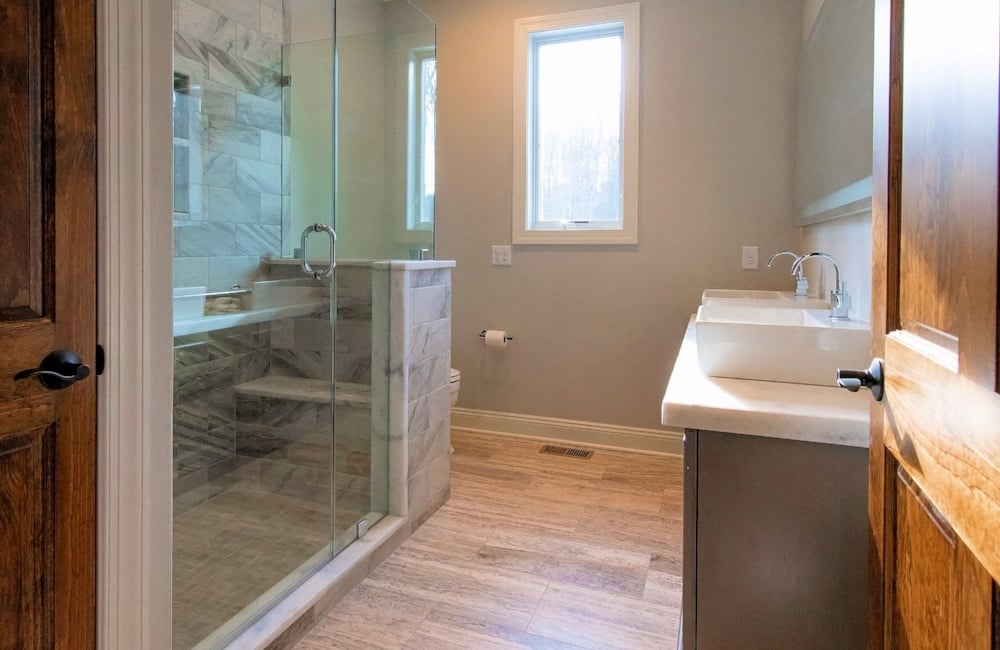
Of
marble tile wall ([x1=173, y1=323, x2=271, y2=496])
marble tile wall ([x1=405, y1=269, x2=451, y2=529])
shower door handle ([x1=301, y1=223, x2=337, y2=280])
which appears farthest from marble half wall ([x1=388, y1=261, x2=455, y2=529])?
marble tile wall ([x1=173, y1=323, x2=271, y2=496])

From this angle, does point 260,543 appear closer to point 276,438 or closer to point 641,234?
point 276,438

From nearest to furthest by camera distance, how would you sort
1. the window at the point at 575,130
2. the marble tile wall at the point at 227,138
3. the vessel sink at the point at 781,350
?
the vessel sink at the point at 781,350 < the marble tile wall at the point at 227,138 < the window at the point at 575,130

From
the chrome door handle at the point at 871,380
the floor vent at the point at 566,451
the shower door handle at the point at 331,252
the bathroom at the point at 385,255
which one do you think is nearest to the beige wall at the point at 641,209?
the bathroom at the point at 385,255

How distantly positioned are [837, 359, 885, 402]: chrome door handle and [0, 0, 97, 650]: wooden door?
1.27 meters

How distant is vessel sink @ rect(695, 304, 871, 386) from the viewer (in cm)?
125

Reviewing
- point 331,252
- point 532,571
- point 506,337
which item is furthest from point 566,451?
point 331,252

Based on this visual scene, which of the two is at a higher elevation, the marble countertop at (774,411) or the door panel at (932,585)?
the marble countertop at (774,411)

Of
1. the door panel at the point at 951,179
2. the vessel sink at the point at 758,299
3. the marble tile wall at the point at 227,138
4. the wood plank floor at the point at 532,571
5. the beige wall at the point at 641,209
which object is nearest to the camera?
the door panel at the point at 951,179

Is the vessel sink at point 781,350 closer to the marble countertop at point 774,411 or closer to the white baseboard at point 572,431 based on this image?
the marble countertop at point 774,411

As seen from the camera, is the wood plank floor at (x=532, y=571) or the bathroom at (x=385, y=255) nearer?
the wood plank floor at (x=532, y=571)

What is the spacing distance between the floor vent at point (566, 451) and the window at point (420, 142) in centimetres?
132

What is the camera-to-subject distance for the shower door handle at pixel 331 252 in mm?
2205

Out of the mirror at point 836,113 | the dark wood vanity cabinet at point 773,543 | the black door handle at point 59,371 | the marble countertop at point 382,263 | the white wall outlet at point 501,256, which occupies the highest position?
Answer: the mirror at point 836,113

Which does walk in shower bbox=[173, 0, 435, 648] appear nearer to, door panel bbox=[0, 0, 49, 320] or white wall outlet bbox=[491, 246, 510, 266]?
white wall outlet bbox=[491, 246, 510, 266]
